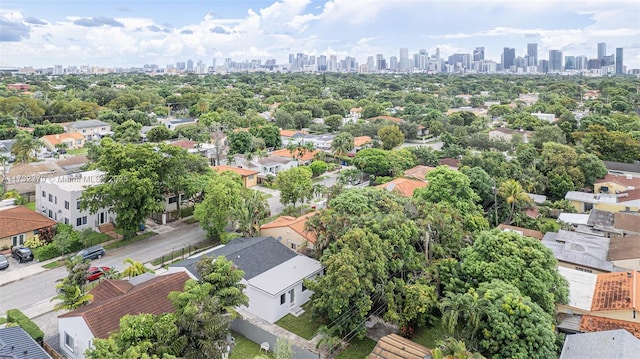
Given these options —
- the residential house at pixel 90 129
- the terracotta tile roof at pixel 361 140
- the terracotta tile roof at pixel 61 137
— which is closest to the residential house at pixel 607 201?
the terracotta tile roof at pixel 361 140

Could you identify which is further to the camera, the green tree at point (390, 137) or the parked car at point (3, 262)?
the green tree at point (390, 137)

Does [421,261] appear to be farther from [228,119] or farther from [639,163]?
[228,119]

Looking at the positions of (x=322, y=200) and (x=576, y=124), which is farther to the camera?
(x=576, y=124)

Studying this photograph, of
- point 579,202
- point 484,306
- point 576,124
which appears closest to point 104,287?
point 484,306

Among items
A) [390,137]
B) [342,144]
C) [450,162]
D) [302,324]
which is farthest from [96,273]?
[390,137]

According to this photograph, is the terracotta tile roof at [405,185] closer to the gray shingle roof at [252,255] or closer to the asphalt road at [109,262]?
the gray shingle roof at [252,255]

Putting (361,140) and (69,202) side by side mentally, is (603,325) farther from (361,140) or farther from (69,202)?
(361,140)

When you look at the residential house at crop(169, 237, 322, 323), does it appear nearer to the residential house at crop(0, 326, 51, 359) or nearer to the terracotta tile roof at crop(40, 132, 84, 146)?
the residential house at crop(0, 326, 51, 359)
